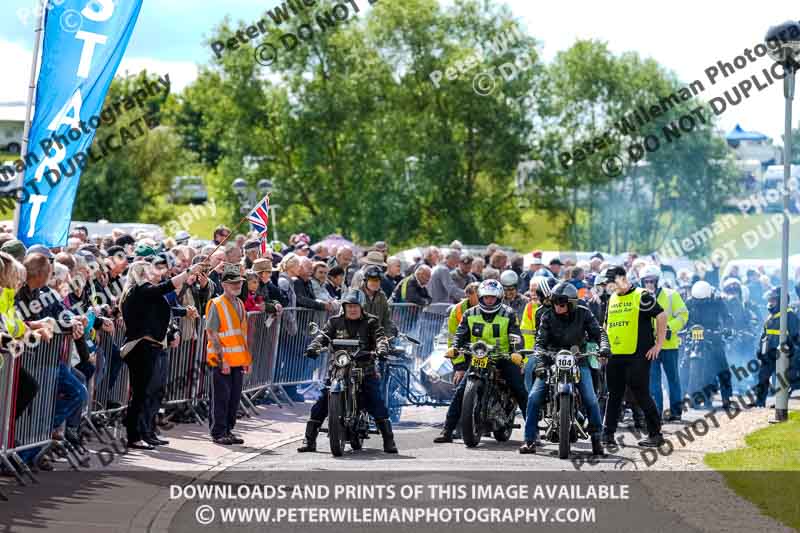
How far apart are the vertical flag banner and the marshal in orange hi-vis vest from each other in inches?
78.6

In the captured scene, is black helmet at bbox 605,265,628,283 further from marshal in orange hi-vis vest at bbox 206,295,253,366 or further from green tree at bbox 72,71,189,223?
green tree at bbox 72,71,189,223

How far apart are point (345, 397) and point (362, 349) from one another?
0.60m

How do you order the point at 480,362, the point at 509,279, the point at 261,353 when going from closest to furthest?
the point at 480,362 < the point at 509,279 < the point at 261,353

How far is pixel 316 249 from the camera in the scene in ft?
75.0

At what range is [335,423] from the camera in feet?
43.8

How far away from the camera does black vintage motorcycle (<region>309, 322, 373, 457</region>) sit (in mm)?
13398

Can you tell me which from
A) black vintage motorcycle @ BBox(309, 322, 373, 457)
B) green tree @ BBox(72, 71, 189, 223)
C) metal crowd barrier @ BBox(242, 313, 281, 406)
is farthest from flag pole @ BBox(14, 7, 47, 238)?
green tree @ BBox(72, 71, 189, 223)

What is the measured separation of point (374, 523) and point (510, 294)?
7.69 meters

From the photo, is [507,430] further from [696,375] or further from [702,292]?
[702,292]

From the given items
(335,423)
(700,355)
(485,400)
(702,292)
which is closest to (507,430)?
(485,400)

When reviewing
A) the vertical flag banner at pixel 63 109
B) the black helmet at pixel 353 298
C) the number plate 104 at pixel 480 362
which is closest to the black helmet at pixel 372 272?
the black helmet at pixel 353 298

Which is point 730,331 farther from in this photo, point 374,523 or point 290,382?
point 374,523

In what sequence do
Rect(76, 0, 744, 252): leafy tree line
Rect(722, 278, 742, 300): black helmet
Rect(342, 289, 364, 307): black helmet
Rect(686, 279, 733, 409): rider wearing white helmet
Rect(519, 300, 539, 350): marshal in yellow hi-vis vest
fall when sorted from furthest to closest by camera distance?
Rect(76, 0, 744, 252): leafy tree line, Rect(722, 278, 742, 300): black helmet, Rect(686, 279, 733, 409): rider wearing white helmet, Rect(519, 300, 539, 350): marshal in yellow hi-vis vest, Rect(342, 289, 364, 307): black helmet

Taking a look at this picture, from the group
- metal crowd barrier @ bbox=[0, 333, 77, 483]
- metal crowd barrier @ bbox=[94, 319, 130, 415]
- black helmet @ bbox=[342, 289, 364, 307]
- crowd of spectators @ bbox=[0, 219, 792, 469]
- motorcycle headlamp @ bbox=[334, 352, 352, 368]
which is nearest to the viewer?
metal crowd barrier @ bbox=[0, 333, 77, 483]
